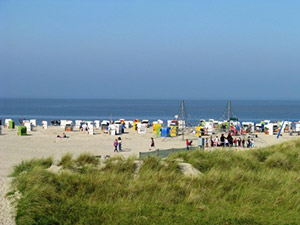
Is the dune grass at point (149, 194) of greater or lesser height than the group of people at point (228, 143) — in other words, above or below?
above

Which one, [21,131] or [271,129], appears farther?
[271,129]

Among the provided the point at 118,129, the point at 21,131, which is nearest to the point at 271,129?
the point at 118,129

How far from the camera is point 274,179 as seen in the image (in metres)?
10.0

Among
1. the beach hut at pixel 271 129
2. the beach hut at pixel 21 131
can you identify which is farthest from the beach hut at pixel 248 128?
the beach hut at pixel 21 131

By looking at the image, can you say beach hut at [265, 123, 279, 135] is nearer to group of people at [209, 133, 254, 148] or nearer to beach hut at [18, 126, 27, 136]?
group of people at [209, 133, 254, 148]

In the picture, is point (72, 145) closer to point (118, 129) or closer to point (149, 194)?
point (118, 129)

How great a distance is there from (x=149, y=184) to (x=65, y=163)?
2744 millimetres

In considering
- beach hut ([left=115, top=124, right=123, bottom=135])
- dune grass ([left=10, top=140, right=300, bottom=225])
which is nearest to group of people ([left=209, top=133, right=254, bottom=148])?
beach hut ([left=115, top=124, right=123, bottom=135])

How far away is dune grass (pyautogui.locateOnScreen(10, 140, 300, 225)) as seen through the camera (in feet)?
24.7

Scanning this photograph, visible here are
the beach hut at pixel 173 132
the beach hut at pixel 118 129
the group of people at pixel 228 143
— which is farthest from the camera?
the beach hut at pixel 118 129

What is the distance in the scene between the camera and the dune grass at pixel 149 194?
7531 mm

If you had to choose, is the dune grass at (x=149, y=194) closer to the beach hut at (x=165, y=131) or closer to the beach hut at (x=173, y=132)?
the beach hut at (x=165, y=131)

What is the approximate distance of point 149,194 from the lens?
8.56 meters

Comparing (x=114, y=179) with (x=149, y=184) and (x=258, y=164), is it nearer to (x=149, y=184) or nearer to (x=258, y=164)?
(x=149, y=184)
